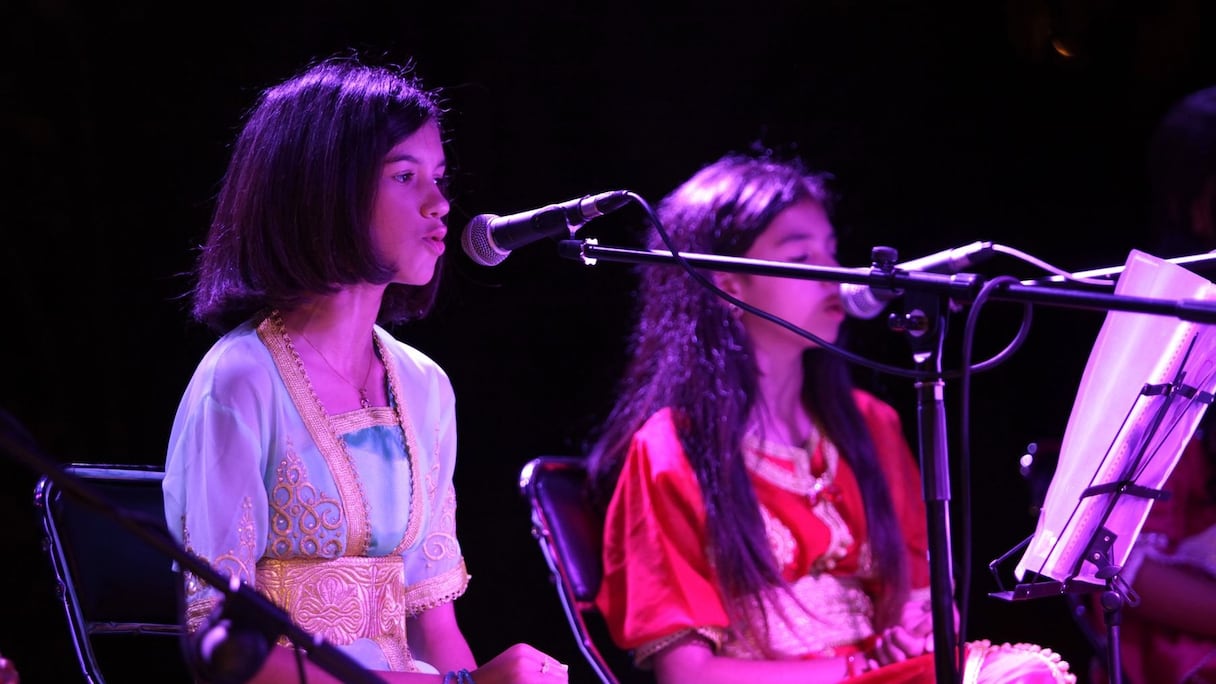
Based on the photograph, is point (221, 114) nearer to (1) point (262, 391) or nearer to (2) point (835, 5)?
(1) point (262, 391)

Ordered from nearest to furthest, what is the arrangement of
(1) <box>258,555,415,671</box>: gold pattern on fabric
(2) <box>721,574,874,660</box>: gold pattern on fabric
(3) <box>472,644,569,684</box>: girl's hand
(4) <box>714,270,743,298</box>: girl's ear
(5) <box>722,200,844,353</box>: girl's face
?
1. (3) <box>472,644,569,684</box>: girl's hand
2. (1) <box>258,555,415,671</box>: gold pattern on fabric
3. (2) <box>721,574,874,660</box>: gold pattern on fabric
4. (5) <box>722,200,844,353</box>: girl's face
5. (4) <box>714,270,743,298</box>: girl's ear

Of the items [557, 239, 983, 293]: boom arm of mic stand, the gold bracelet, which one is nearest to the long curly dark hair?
the gold bracelet

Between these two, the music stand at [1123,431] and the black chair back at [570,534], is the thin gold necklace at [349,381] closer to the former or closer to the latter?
the black chair back at [570,534]

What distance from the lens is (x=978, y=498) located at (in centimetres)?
348

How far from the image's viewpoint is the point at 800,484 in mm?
2719

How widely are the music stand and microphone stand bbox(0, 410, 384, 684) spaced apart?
1000 mm

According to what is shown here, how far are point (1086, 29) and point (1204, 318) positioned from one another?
235cm

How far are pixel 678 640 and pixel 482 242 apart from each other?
100 cm

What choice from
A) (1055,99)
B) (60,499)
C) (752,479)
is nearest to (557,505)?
(752,479)

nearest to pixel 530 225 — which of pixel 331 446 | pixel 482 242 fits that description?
pixel 482 242

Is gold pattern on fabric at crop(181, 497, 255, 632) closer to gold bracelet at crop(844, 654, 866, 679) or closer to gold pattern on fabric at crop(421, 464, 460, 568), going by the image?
gold pattern on fabric at crop(421, 464, 460, 568)

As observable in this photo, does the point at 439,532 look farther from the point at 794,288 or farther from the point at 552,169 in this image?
the point at 552,169

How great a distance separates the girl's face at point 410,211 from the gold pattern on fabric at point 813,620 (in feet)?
3.38

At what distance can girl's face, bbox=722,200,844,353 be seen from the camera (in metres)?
2.78
